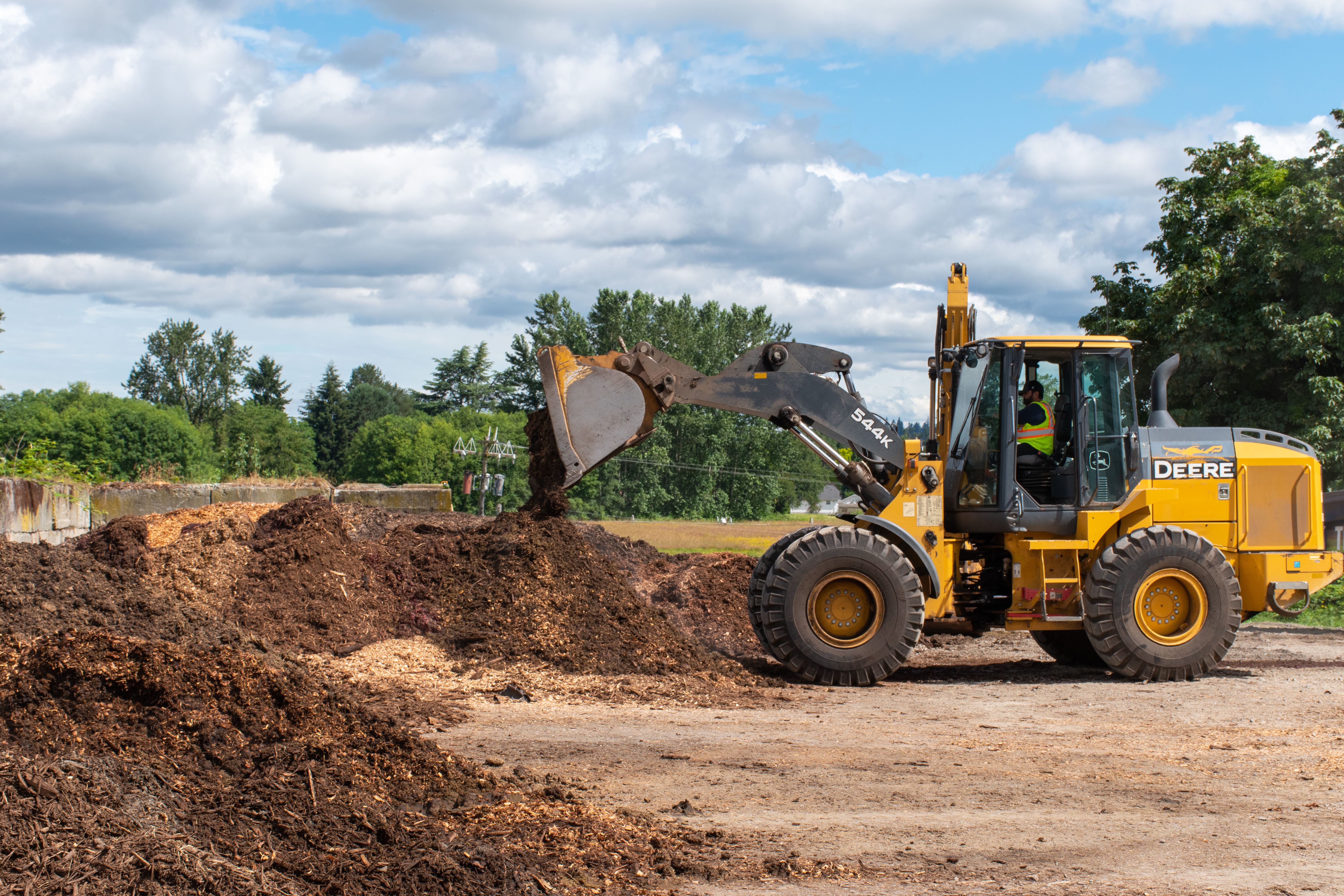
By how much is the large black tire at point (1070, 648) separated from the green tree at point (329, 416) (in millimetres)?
95323

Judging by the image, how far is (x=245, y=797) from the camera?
4.80m

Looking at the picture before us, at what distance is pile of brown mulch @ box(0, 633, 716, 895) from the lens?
13.7 ft

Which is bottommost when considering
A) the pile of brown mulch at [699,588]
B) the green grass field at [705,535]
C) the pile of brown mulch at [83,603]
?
the green grass field at [705,535]

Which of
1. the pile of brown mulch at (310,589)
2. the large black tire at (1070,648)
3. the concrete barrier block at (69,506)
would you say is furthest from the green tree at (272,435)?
the large black tire at (1070,648)

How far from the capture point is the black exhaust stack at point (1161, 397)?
989cm

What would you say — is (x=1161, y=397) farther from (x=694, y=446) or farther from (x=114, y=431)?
(x=114, y=431)

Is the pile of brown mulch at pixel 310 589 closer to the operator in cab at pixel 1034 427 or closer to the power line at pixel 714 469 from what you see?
the operator in cab at pixel 1034 427

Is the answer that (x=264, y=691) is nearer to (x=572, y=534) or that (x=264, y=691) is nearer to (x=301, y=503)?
(x=572, y=534)

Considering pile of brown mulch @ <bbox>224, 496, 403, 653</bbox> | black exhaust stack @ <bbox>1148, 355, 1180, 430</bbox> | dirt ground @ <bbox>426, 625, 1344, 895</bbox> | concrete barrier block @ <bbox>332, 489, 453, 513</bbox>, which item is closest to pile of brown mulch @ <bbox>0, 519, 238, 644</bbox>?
pile of brown mulch @ <bbox>224, 496, 403, 653</bbox>

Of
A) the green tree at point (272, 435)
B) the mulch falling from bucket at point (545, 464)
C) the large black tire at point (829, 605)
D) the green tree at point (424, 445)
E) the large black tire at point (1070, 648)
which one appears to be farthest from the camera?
the green tree at point (272, 435)

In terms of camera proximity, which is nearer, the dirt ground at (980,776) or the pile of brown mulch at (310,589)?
the dirt ground at (980,776)

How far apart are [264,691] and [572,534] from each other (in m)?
5.33

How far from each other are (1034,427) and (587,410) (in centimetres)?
398

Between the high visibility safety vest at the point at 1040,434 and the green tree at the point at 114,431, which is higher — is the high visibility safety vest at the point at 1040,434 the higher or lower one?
the lower one
